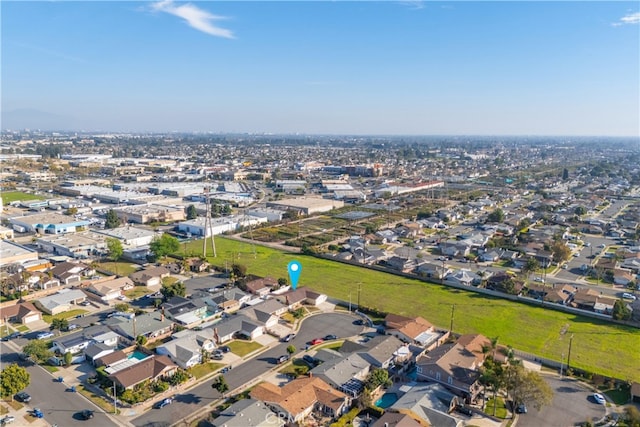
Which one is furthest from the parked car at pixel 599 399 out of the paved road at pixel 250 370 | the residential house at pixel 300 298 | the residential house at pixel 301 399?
the residential house at pixel 300 298

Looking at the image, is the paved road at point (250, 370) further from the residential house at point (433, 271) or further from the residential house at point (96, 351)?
the residential house at point (433, 271)

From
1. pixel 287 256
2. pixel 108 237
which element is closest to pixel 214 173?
pixel 108 237

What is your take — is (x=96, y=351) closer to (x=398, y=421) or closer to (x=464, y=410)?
(x=398, y=421)

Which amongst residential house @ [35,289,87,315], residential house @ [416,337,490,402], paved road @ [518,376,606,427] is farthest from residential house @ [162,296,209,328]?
paved road @ [518,376,606,427]

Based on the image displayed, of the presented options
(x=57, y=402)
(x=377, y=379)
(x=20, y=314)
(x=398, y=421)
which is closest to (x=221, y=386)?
(x=377, y=379)

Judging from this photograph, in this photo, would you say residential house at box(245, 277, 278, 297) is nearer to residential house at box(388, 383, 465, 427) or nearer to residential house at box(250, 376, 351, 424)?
residential house at box(250, 376, 351, 424)
